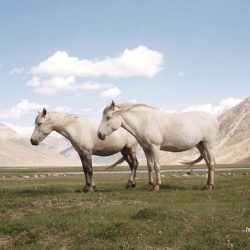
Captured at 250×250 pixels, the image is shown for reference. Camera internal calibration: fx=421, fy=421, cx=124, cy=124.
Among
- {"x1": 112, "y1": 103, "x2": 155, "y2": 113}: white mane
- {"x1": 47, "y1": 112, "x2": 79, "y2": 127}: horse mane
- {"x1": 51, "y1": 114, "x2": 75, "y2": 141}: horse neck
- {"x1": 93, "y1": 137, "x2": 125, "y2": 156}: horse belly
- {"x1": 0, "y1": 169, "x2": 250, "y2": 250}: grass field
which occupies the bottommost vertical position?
{"x1": 0, "y1": 169, "x2": 250, "y2": 250}: grass field

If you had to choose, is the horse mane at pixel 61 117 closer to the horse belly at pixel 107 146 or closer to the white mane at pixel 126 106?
the horse belly at pixel 107 146

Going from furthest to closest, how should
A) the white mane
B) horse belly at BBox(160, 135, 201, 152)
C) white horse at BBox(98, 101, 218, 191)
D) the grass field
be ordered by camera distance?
the white mane, horse belly at BBox(160, 135, 201, 152), white horse at BBox(98, 101, 218, 191), the grass field

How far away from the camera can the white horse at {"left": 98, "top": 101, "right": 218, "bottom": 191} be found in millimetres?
19081

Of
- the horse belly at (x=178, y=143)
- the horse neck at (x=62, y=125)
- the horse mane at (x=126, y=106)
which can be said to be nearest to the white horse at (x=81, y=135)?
the horse neck at (x=62, y=125)

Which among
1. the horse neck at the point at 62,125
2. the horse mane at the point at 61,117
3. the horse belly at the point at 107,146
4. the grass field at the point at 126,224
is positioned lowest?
the grass field at the point at 126,224

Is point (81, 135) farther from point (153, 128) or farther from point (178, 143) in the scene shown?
point (178, 143)

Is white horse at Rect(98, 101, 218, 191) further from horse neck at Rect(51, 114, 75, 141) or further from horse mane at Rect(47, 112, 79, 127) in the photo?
horse mane at Rect(47, 112, 79, 127)

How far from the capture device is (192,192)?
1895 cm

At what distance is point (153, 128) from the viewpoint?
1919cm

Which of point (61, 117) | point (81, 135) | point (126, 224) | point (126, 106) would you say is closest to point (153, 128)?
point (126, 106)

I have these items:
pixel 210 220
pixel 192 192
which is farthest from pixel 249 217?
pixel 192 192

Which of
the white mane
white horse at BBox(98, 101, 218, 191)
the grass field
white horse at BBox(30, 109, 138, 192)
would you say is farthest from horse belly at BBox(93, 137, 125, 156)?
the grass field

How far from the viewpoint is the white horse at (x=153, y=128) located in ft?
62.6

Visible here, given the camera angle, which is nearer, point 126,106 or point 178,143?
point 178,143
